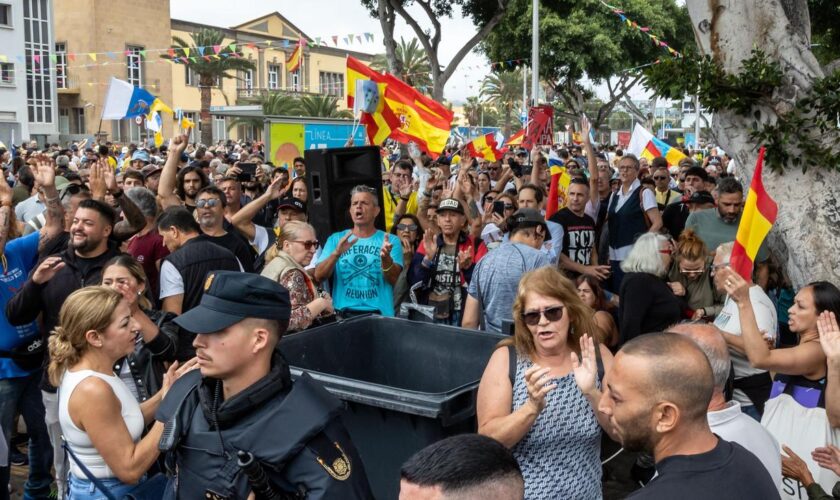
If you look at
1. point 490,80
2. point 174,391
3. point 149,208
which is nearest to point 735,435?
point 174,391

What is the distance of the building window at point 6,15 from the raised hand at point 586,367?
44029 mm

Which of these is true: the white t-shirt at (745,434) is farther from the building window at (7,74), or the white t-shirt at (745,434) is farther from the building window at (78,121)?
the building window at (78,121)

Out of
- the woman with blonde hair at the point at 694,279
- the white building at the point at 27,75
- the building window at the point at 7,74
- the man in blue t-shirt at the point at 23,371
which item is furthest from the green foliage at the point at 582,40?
the building window at the point at 7,74

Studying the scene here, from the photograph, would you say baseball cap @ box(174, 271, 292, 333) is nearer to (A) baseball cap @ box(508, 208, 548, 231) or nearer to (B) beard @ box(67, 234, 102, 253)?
(B) beard @ box(67, 234, 102, 253)

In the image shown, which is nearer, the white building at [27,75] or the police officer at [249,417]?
the police officer at [249,417]

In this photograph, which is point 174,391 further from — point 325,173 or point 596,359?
point 325,173

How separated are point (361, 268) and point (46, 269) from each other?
2153mm

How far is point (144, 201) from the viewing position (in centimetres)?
675

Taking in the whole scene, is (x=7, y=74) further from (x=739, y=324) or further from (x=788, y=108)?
(x=739, y=324)

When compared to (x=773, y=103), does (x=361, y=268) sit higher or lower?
lower

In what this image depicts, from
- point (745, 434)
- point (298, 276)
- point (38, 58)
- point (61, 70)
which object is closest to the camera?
point (745, 434)

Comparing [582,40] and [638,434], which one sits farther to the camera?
[582,40]

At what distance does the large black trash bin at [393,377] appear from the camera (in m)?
3.55

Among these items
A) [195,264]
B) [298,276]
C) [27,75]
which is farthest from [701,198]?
[27,75]
